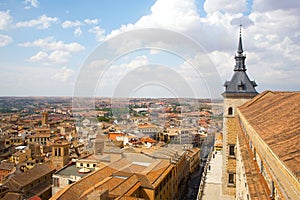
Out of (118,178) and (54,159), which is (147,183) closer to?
(118,178)

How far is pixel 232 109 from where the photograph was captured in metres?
17.6

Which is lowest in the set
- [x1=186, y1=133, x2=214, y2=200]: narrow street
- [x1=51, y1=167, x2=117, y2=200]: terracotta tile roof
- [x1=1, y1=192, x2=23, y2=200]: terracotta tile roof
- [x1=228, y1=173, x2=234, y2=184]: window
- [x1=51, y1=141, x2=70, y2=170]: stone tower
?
[x1=186, y1=133, x2=214, y2=200]: narrow street

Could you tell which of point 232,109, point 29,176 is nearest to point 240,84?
point 232,109

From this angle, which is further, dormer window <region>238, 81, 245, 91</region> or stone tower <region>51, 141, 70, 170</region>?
stone tower <region>51, 141, 70, 170</region>

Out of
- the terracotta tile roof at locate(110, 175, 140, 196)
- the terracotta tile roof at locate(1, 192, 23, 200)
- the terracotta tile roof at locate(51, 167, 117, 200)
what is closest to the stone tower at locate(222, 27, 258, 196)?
the terracotta tile roof at locate(110, 175, 140, 196)

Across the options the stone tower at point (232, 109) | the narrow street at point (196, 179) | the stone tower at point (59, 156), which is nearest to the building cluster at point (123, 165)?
the stone tower at point (59, 156)

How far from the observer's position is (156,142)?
91.2ft

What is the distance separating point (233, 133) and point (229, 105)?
183 cm

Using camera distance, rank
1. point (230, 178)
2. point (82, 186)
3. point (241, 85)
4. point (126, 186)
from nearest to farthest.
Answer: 1. point (126, 186)
2. point (82, 186)
3. point (230, 178)
4. point (241, 85)

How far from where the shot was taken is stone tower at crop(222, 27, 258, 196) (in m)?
17.0

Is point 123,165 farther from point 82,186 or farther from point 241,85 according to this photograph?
point 241,85

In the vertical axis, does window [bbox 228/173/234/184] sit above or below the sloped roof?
below

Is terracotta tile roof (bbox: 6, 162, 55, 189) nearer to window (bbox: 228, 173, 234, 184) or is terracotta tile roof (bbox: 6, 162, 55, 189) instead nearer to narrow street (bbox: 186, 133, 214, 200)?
narrow street (bbox: 186, 133, 214, 200)

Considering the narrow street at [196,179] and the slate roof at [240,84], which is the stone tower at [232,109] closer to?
the slate roof at [240,84]
